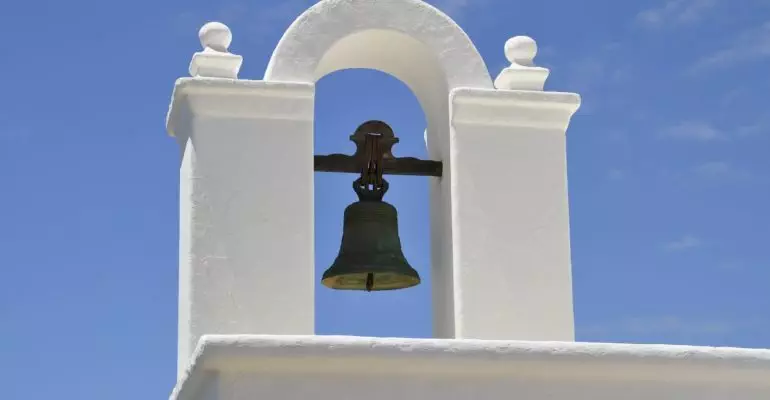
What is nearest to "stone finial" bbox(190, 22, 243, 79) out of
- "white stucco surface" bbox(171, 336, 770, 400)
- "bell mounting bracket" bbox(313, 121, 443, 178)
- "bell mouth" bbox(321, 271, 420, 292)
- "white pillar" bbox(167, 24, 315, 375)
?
"white pillar" bbox(167, 24, 315, 375)

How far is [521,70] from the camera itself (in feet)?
19.2

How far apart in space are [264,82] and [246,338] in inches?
50.8

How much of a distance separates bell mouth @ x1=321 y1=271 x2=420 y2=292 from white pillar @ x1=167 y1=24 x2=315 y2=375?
64 cm

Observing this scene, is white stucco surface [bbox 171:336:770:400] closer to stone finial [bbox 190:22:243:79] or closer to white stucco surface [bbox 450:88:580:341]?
white stucco surface [bbox 450:88:580:341]

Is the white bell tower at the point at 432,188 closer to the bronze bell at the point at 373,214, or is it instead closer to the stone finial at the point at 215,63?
the stone finial at the point at 215,63

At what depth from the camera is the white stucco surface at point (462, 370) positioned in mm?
4605

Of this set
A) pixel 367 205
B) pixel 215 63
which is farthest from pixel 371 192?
pixel 215 63

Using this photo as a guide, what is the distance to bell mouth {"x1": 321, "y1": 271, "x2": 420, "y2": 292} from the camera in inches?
237

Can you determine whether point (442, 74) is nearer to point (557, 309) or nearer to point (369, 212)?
point (369, 212)

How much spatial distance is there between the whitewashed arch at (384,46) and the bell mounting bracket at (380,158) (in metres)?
0.11

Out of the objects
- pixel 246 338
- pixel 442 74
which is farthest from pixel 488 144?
pixel 246 338

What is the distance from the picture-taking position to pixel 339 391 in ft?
15.3

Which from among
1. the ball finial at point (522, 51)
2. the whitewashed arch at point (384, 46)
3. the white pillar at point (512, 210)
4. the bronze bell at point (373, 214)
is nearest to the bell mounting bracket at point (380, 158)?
the bronze bell at point (373, 214)

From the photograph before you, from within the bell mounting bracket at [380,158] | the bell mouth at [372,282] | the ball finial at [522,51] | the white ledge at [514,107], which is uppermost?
the ball finial at [522,51]
